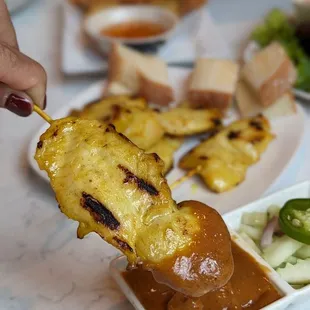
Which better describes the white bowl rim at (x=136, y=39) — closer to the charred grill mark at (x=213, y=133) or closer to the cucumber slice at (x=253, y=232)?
the charred grill mark at (x=213, y=133)

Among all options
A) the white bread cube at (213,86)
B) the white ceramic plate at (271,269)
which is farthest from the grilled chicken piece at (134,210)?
the white bread cube at (213,86)

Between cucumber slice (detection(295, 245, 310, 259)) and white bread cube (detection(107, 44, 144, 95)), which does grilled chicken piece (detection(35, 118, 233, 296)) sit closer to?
cucumber slice (detection(295, 245, 310, 259))

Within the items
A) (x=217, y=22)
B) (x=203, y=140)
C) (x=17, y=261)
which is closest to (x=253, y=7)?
(x=217, y=22)

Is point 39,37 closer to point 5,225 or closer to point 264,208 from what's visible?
point 5,225

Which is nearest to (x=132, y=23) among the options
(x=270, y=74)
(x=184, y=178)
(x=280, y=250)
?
(x=270, y=74)

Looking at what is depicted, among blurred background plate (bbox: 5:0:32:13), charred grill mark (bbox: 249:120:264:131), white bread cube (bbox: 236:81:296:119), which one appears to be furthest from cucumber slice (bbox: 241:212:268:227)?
blurred background plate (bbox: 5:0:32:13)

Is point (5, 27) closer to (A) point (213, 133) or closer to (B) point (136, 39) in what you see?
(A) point (213, 133)
